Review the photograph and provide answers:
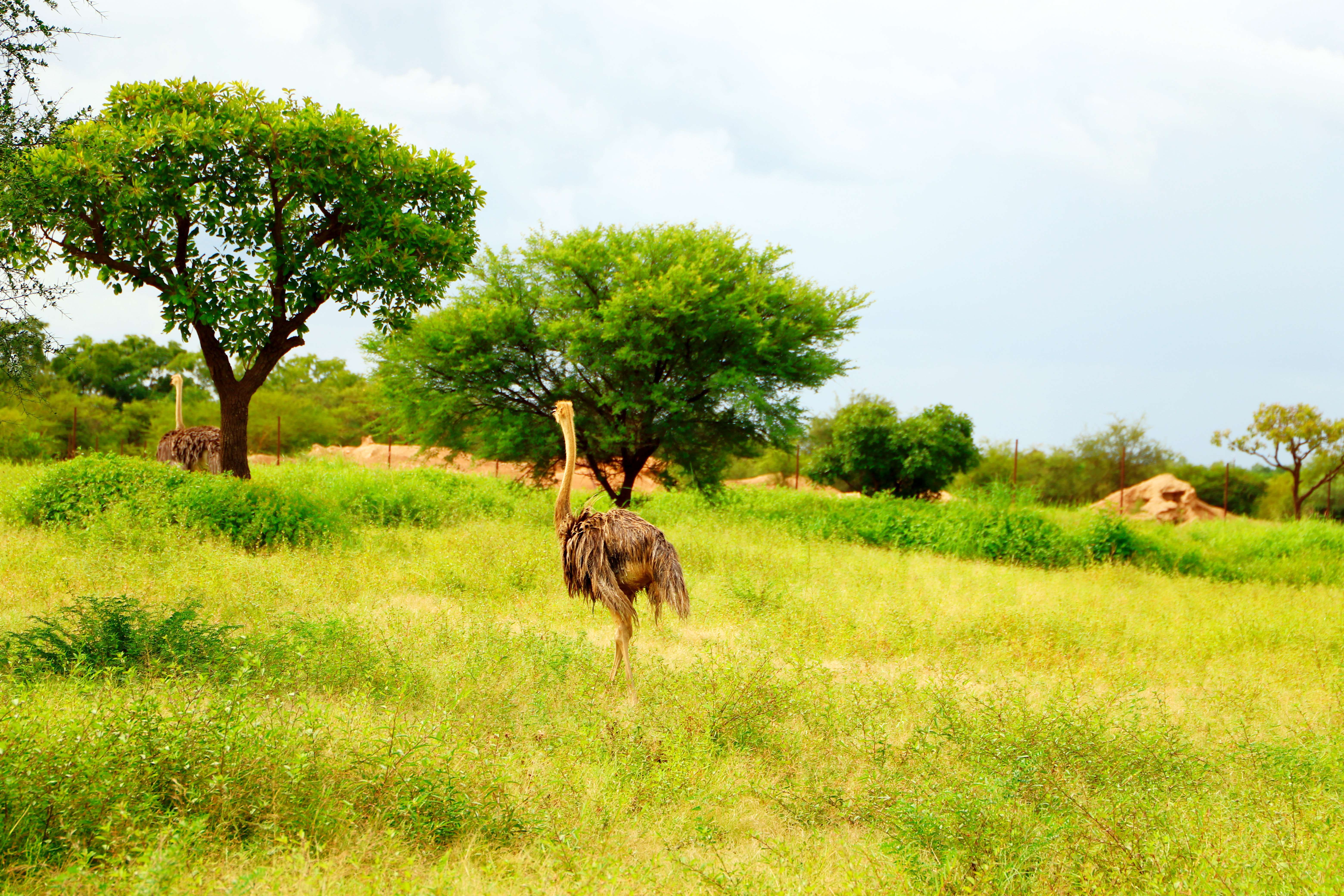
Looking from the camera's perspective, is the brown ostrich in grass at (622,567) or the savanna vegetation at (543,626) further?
the brown ostrich in grass at (622,567)

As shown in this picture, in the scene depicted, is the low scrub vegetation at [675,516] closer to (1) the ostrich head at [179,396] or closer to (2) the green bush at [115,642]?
(1) the ostrich head at [179,396]

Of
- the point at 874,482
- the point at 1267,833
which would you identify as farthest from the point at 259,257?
the point at 874,482

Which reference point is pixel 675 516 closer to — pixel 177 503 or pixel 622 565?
pixel 177 503

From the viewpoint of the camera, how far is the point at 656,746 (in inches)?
226

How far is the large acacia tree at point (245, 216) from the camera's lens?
13.4 meters

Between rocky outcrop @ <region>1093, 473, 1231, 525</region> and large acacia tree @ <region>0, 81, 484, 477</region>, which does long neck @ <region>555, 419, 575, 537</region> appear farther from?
rocky outcrop @ <region>1093, 473, 1231, 525</region>

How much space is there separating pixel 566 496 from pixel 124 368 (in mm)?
41269

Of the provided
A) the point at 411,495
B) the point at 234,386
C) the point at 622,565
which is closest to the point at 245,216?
the point at 234,386

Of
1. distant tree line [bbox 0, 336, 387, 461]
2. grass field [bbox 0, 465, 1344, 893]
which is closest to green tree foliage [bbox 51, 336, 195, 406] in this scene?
distant tree line [bbox 0, 336, 387, 461]

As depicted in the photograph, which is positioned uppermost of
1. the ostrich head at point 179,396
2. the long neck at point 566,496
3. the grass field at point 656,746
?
the ostrich head at point 179,396

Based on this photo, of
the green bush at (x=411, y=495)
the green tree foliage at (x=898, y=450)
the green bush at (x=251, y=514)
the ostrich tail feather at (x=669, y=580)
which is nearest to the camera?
the ostrich tail feather at (x=669, y=580)

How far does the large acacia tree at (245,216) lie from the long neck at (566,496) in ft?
28.3

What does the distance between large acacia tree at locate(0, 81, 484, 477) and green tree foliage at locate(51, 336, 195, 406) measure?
26922mm

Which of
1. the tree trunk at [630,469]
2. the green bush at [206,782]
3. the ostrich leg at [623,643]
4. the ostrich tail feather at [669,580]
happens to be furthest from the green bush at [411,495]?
the green bush at [206,782]
